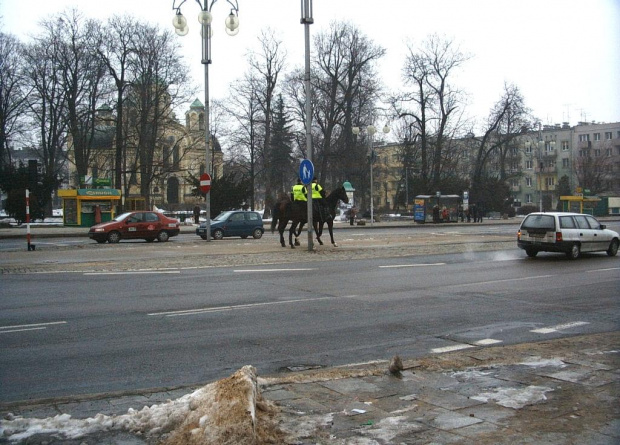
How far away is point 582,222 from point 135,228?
19.7 m

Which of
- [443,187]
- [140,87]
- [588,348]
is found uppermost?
[140,87]

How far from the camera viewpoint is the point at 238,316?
9992 mm

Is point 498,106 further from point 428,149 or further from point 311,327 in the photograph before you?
point 311,327

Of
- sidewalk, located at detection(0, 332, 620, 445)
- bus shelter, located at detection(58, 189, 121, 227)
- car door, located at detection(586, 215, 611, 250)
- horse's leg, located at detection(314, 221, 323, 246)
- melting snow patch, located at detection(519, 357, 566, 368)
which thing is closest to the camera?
sidewalk, located at detection(0, 332, 620, 445)

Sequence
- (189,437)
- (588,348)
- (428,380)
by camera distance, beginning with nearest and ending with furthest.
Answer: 1. (189,437)
2. (428,380)
3. (588,348)

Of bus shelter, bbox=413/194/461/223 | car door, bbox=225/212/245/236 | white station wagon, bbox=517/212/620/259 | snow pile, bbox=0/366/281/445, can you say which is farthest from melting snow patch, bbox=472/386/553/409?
bus shelter, bbox=413/194/461/223

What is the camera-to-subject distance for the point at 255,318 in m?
9.84

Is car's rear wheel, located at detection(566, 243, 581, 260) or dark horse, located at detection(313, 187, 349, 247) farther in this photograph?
dark horse, located at detection(313, 187, 349, 247)

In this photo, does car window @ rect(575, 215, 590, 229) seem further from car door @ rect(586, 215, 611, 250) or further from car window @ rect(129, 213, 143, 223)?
car window @ rect(129, 213, 143, 223)

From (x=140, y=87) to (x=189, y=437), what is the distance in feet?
169

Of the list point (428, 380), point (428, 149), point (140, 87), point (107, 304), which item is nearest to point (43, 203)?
point (140, 87)

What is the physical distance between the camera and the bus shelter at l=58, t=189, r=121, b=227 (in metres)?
45.0

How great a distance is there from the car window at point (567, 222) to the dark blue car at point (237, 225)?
59.1 ft

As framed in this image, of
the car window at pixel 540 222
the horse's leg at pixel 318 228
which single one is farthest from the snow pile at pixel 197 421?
the horse's leg at pixel 318 228
